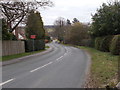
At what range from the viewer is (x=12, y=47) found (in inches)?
1035

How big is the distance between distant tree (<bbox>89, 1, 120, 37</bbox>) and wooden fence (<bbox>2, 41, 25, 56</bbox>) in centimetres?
1435

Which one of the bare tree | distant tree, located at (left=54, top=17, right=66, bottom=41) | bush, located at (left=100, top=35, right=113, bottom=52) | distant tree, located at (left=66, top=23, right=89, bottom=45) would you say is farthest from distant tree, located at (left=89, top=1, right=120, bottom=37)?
distant tree, located at (left=54, top=17, right=66, bottom=41)

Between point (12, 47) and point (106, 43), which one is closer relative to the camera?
point (12, 47)

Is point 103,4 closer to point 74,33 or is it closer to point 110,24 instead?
point 110,24

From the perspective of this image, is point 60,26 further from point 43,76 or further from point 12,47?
point 43,76

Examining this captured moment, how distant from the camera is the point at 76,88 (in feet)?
25.1

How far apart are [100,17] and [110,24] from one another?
4208 millimetres

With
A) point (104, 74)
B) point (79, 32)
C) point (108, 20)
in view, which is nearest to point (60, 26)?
point (79, 32)

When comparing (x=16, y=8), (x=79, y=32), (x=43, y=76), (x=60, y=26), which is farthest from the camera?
(x=60, y=26)

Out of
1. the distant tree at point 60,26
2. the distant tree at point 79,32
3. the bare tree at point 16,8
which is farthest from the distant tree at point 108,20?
the distant tree at point 60,26

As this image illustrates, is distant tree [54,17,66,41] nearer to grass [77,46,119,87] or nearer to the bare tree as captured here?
the bare tree

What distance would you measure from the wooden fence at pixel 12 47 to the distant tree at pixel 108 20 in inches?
565

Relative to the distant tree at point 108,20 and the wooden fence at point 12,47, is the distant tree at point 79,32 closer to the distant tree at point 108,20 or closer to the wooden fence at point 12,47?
the distant tree at point 108,20

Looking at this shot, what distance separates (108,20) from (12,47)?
1639 cm
